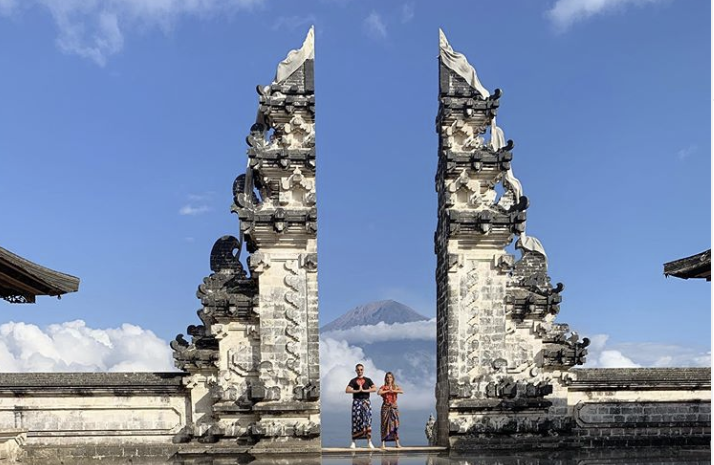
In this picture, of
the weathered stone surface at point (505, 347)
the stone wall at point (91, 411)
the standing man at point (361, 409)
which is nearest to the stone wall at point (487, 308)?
the weathered stone surface at point (505, 347)

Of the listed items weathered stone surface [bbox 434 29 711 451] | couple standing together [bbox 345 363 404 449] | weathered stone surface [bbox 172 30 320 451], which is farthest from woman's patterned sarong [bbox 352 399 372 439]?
weathered stone surface [bbox 434 29 711 451]

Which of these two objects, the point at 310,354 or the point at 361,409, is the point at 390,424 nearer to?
the point at 361,409

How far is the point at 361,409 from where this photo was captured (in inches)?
814

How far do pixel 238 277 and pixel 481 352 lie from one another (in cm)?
566

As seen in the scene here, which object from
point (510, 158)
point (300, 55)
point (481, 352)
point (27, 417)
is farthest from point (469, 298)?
point (27, 417)

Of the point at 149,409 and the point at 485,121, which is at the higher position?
the point at 485,121

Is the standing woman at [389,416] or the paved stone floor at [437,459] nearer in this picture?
the paved stone floor at [437,459]

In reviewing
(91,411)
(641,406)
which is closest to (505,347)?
(641,406)

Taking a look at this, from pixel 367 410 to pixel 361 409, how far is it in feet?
0.49

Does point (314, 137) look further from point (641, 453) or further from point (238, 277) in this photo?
point (641, 453)

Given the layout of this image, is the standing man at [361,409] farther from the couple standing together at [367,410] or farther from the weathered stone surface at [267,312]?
the weathered stone surface at [267,312]

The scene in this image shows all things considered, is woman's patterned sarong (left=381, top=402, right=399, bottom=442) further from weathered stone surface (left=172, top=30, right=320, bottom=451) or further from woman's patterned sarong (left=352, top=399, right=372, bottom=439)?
weathered stone surface (left=172, top=30, right=320, bottom=451)

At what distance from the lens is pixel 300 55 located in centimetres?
2192

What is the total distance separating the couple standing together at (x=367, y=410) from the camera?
20688 millimetres
